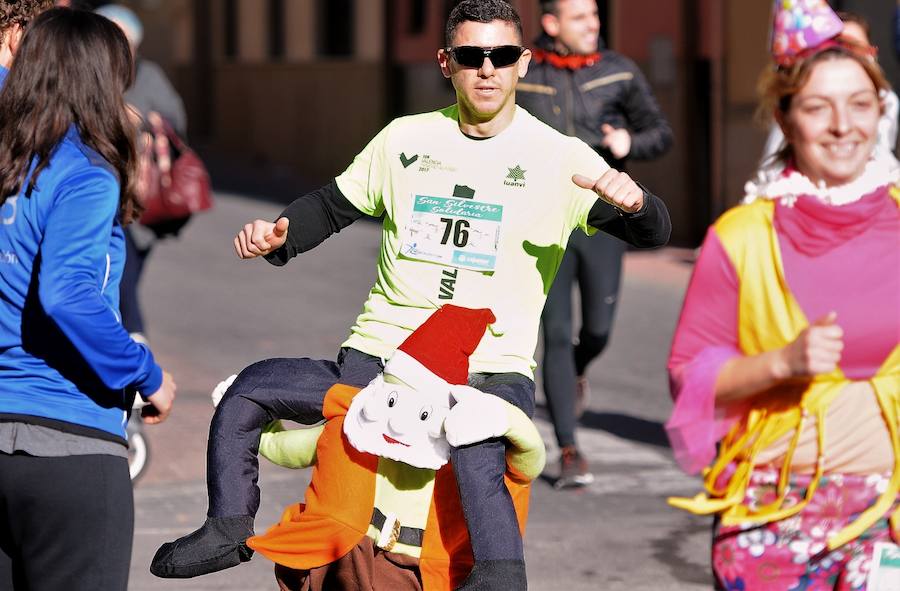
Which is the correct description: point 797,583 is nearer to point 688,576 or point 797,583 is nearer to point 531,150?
point 531,150

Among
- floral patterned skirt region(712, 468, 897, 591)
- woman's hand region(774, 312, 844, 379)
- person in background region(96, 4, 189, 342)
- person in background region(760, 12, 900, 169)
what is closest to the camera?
woman's hand region(774, 312, 844, 379)

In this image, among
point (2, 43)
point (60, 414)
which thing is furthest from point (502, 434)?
point (2, 43)

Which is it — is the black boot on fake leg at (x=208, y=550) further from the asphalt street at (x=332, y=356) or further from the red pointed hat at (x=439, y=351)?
the asphalt street at (x=332, y=356)

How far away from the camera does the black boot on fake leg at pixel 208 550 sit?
3795 millimetres

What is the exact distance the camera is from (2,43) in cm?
425

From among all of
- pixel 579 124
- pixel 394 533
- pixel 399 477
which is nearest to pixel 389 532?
pixel 394 533

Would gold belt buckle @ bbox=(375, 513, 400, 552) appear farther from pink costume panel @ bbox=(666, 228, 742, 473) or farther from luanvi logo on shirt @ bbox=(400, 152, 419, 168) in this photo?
luanvi logo on shirt @ bbox=(400, 152, 419, 168)

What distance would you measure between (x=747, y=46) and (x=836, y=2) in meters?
1.29

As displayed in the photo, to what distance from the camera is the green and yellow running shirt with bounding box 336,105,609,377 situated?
3.79m

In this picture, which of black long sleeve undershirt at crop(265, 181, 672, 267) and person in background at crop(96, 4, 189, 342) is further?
person in background at crop(96, 4, 189, 342)

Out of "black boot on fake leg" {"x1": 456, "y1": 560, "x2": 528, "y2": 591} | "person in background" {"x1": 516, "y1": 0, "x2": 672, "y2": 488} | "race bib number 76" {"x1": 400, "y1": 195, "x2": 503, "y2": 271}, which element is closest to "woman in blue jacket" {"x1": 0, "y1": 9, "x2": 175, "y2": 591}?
"race bib number 76" {"x1": 400, "y1": 195, "x2": 503, "y2": 271}

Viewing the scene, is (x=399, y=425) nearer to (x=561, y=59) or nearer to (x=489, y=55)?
(x=489, y=55)

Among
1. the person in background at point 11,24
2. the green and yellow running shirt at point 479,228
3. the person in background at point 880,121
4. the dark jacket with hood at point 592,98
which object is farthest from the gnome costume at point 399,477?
the dark jacket with hood at point 592,98

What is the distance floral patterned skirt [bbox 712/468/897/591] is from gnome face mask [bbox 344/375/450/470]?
28.3 inches
